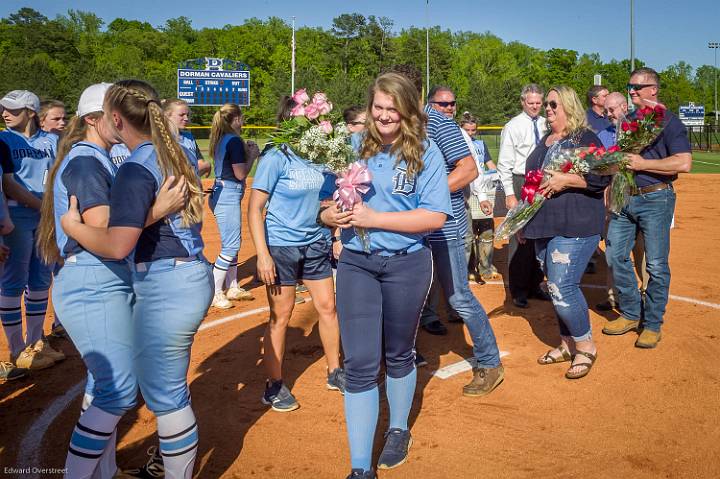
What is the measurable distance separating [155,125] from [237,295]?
518 centimetres

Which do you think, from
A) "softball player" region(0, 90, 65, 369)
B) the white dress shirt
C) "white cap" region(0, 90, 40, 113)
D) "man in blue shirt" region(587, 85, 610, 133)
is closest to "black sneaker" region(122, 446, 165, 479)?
"softball player" region(0, 90, 65, 369)

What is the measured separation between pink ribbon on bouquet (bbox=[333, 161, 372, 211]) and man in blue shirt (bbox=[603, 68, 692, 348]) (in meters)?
3.07

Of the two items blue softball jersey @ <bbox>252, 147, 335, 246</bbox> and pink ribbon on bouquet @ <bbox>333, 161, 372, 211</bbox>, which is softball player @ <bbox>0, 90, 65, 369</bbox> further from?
pink ribbon on bouquet @ <bbox>333, 161, 372, 211</bbox>

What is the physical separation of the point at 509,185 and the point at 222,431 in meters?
4.38

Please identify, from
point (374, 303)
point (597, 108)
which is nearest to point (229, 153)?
point (374, 303)

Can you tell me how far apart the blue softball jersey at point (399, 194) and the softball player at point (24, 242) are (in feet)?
11.7

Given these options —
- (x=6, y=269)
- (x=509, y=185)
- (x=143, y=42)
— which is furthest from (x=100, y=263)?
(x=143, y=42)

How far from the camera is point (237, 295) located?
818 cm

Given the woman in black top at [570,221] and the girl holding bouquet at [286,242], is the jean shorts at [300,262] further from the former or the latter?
the woman in black top at [570,221]

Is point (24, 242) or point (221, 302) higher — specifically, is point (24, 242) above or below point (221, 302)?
above

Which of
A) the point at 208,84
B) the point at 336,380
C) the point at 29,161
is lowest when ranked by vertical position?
the point at 336,380

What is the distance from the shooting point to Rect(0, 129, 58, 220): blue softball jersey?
595 cm

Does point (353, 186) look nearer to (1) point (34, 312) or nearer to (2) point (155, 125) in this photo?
(2) point (155, 125)

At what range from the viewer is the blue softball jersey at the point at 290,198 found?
4.75m
